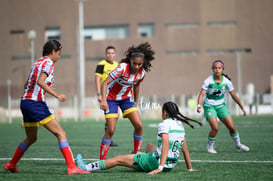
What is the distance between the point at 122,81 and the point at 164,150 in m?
2.62

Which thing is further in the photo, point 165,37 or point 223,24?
point 165,37

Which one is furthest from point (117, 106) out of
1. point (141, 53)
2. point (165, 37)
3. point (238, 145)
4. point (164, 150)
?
point (165, 37)

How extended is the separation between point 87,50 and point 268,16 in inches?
812

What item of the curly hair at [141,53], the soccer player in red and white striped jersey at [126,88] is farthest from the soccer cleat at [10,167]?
the curly hair at [141,53]

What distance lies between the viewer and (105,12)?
61156mm

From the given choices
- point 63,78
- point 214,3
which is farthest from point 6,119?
point 214,3

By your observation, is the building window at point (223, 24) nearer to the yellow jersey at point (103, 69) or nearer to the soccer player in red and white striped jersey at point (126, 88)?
the yellow jersey at point (103, 69)

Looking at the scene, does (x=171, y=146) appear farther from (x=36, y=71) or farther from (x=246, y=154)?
(x=246, y=154)

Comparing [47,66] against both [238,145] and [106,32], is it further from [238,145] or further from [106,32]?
[106,32]

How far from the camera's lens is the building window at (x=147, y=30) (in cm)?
→ 6053

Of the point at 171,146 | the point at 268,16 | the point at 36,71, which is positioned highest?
the point at 268,16

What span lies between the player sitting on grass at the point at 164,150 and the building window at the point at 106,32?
53.7 m

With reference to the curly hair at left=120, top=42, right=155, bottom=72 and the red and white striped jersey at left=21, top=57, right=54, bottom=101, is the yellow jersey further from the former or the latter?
the red and white striped jersey at left=21, top=57, right=54, bottom=101

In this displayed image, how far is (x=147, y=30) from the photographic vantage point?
199 ft
